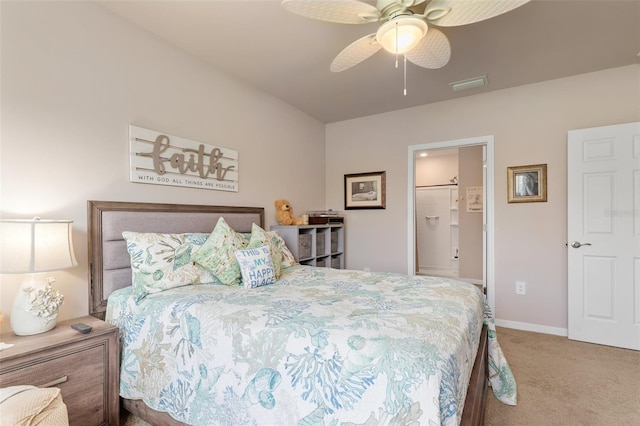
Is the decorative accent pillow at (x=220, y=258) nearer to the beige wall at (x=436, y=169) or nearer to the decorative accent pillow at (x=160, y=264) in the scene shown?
the decorative accent pillow at (x=160, y=264)

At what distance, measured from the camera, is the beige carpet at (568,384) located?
6.00ft

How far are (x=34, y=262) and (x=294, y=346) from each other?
1.34 m

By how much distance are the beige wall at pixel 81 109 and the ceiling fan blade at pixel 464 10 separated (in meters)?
1.96

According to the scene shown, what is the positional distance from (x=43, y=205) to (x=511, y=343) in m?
3.81

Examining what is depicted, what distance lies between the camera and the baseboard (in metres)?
3.09

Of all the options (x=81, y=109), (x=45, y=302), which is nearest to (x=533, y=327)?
(x=45, y=302)

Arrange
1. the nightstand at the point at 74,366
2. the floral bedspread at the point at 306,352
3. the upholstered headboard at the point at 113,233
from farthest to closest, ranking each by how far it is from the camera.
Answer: the upholstered headboard at the point at 113,233 < the nightstand at the point at 74,366 < the floral bedspread at the point at 306,352

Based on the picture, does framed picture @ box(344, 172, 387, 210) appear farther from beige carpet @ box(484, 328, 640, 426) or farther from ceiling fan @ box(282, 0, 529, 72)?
ceiling fan @ box(282, 0, 529, 72)

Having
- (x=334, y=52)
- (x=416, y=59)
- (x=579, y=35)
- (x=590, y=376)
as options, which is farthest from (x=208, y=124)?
(x=590, y=376)

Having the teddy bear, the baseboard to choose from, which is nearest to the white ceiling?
the teddy bear

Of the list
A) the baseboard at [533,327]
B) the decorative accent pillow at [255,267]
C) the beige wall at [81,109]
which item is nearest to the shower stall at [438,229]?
Result: the baseboard at [533,327]

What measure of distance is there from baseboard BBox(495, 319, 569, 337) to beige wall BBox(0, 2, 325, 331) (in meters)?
3.20

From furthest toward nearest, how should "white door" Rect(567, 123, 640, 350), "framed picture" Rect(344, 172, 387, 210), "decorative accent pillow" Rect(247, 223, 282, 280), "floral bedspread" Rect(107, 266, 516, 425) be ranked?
"framed picture" Rect(344, 172, 387, 210), "white door" Rect(567, 123, 640, 350), "decorative accent pillow" Rect(247, 223, 282, 280), "floral bedspread" Rect(107, 266, 516, 425)

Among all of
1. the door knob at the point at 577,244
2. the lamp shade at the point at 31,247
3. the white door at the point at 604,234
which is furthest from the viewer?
the door knob at the point at 577,244
